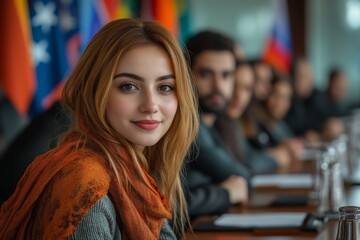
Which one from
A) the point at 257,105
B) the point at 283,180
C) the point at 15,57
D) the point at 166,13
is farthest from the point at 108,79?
the point at 166,13

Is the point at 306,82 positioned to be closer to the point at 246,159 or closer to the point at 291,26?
the point at 291,26

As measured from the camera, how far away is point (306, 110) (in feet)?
27.3

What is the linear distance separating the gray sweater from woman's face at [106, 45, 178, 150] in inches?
7.5

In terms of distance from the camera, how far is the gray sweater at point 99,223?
1.43 m

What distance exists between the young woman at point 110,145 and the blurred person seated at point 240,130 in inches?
92.2

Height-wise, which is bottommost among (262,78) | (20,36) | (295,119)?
(295,119)

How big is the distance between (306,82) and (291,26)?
239 cm

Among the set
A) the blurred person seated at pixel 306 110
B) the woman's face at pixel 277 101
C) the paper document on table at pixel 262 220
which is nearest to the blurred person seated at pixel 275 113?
the woman's face at pixel 277 101

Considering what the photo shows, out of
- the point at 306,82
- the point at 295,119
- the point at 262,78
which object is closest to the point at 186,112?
the point at 262,78

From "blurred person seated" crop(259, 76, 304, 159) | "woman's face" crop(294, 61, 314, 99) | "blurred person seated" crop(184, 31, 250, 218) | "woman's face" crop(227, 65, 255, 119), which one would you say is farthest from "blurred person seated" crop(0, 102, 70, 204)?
"woman's face" crop(294, 61, 314, 99)

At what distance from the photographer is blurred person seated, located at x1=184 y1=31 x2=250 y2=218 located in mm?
3043

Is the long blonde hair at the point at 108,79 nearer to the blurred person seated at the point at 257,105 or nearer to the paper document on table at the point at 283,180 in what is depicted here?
the paper document on table at the point at 283,180

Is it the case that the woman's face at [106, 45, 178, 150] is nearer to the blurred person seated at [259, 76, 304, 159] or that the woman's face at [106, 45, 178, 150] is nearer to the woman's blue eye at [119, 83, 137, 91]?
the woman's blue eye at [119, 83, 137, 91]

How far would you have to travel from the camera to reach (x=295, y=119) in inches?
300
